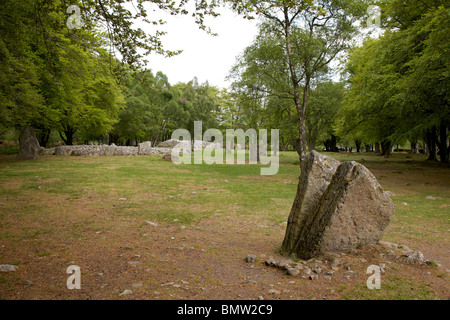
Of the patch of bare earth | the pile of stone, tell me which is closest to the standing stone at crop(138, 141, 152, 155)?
the patch of bare earth

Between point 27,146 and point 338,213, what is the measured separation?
2383cm

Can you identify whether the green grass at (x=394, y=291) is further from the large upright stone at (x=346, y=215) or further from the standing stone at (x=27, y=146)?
the standing stone at (x=27, y=146)

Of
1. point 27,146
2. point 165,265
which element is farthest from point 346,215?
point 27,146

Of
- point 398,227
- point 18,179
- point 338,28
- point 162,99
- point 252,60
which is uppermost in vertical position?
point 162,99

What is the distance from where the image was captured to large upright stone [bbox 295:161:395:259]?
416 cm

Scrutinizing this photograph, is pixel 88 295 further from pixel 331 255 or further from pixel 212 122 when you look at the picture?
pixel 212 122

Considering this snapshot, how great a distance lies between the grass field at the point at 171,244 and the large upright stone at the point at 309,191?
1.89 feet

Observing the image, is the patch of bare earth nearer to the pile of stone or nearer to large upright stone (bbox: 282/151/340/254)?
the pile of stone

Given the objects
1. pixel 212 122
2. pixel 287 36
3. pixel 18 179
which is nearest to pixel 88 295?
pixel 18 179

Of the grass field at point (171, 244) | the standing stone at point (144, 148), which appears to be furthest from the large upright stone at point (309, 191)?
the standing stone at point (144, 148)

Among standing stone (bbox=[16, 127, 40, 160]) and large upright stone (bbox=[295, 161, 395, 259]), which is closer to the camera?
large upright stone (bbox=[295, 161, 395, 259])

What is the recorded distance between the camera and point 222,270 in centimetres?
392

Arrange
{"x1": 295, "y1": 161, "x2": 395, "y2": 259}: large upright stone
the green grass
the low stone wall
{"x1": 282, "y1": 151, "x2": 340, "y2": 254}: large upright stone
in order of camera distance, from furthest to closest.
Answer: the low stone wall, {"x1": 282, "y1": 151, "x2": 340, "y2": 254}: large upright stone, {"x1": 295, "y1": 161, "x2": 395, "y2": 259}: large upright stone, the green grass
